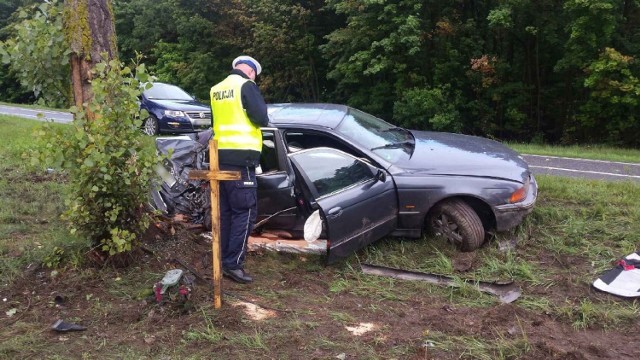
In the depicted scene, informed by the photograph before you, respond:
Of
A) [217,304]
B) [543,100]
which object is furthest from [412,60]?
[217,304]

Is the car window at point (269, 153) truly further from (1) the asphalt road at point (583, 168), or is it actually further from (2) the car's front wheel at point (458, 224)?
(1) the asphalt road at point (583, 168)

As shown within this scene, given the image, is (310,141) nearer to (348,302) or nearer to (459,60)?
(348,302)

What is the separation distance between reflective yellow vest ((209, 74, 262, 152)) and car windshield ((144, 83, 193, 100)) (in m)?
9.96

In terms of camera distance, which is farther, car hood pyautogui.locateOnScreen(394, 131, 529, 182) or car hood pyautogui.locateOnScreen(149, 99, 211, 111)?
car hood pyautogui.locateOnScreen(149, 99, 211, 111)

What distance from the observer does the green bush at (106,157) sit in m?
4.42

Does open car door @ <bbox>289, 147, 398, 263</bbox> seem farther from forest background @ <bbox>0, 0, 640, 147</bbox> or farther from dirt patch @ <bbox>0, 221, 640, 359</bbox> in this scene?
forest background @ <bbox>0, 0, 640, 147</bbox>

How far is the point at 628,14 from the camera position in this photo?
17125 mm

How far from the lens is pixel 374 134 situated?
6.31 m

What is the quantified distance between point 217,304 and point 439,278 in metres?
1.93

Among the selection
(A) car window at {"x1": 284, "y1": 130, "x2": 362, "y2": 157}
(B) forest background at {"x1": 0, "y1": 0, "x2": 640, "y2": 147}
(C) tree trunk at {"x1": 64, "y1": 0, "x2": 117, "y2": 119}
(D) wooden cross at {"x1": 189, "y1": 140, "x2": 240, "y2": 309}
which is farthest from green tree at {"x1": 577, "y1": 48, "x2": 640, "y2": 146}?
(D) wooden cross at {"x1": 189, "y1": 140, "x2": 240, "y2": 309}

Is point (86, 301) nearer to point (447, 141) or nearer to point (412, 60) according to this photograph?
point (447, 141)

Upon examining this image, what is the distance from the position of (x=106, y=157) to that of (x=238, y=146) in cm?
103

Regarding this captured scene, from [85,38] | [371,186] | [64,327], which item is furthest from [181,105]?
[64,327]

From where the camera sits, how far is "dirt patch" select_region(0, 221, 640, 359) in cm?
369
